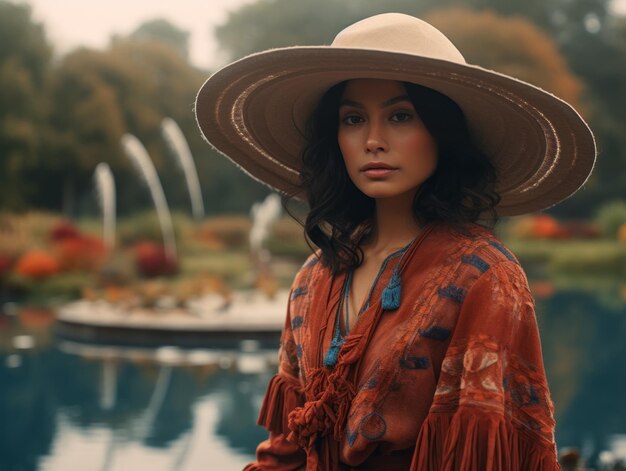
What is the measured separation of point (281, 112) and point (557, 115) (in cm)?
51

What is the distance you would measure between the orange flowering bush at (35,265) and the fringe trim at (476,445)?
14083mm

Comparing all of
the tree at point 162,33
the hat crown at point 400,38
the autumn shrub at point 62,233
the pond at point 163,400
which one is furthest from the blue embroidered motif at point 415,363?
the tree at point 162,33

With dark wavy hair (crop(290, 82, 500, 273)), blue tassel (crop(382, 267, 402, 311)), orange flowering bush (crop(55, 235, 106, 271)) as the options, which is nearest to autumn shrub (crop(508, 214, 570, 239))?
orange flowering bush (crop(55, 235, 106, 271))

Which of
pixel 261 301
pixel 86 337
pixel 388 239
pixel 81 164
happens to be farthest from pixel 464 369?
pixel 81 164

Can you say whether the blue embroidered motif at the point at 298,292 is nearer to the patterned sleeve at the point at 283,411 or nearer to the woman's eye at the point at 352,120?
the patterned sleeve at the point at 283,411

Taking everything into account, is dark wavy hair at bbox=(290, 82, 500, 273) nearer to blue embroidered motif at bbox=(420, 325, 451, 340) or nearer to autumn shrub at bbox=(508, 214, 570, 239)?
blue embroidered motif at bbox=(420, 325, 451, 340)

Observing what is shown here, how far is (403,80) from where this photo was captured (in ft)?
4.86

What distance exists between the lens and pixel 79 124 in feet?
86.1

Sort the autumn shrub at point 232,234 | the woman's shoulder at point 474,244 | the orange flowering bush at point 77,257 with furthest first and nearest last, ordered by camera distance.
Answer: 1. the autumn shrub at point 232,234
2. the orange flowering bush at point 77,257
3. the woman's shoulder at point 474,244

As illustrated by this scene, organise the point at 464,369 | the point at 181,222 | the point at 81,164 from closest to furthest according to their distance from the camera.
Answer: the point at 464,369, the point at 181,222, the point at 81,164

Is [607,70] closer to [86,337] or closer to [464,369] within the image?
[86,337]

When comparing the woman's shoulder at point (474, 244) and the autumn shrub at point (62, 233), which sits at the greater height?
the autumn shrub at point (62, 233)

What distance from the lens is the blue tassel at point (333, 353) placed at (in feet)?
4.90

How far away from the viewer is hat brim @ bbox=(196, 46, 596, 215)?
144 cm
